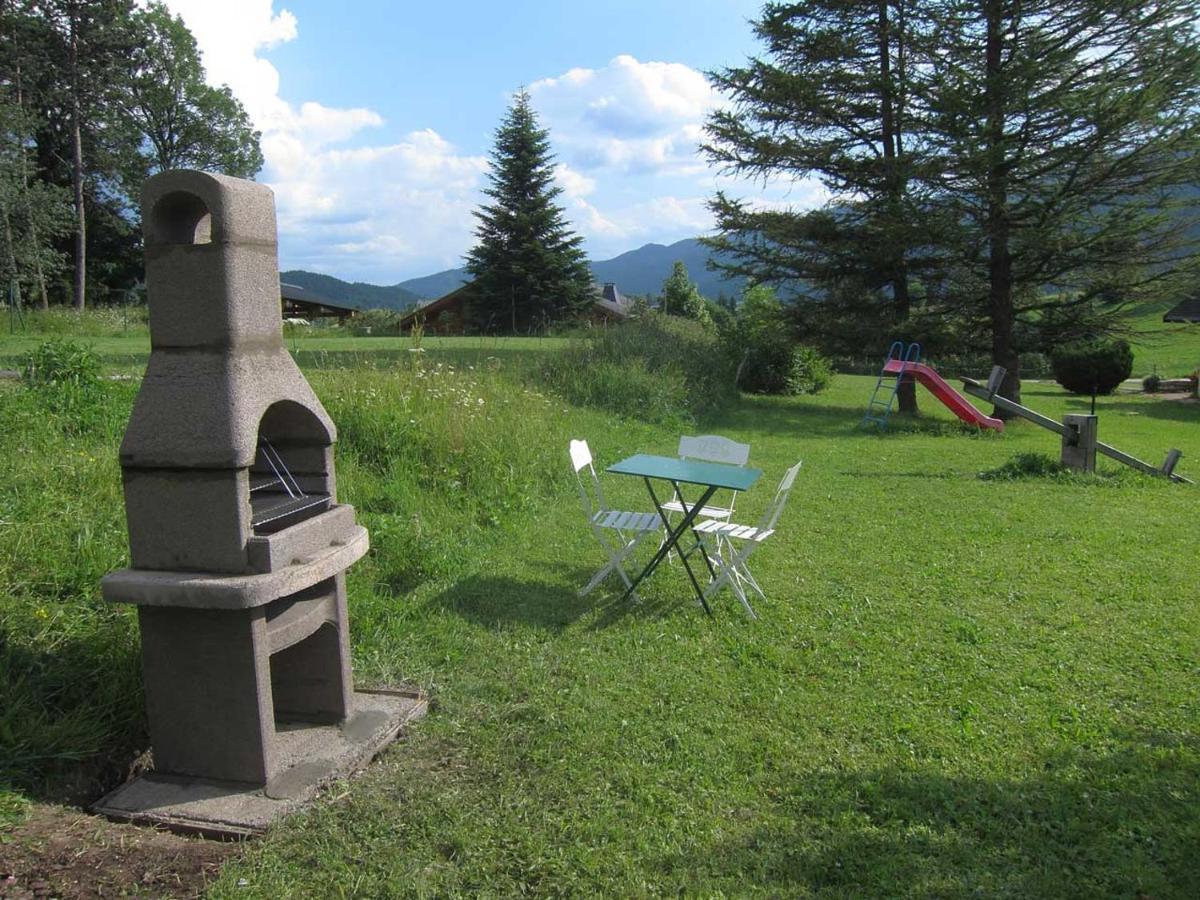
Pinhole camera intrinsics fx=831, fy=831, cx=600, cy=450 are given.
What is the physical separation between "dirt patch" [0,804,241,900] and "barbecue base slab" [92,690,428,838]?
0.07 meters

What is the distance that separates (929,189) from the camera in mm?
16656

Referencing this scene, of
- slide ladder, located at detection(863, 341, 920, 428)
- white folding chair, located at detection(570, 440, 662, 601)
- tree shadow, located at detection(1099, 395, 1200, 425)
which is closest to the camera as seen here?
white folding chair, located at detection(570, 440, 662, 601)

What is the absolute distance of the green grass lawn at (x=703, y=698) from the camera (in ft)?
9.70

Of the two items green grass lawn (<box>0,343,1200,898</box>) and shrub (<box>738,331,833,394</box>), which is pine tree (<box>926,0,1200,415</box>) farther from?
green grass lawn (<box>0,343,1200,898</box>)

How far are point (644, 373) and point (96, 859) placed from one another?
497 inches

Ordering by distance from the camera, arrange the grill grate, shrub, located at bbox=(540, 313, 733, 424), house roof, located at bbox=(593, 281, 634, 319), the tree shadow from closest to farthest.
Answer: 1. the grill grate
2. shrub, located at bbox=(540, 313, 733, 424)
3. the tree shadow
4. house roof, located at bbox=(593, 281, 634, 319)

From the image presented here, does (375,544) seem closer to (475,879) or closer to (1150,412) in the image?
(475,879)

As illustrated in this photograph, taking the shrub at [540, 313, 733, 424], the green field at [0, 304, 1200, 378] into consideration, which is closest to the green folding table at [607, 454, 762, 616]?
the green field at [0, 304, 1200, 378]

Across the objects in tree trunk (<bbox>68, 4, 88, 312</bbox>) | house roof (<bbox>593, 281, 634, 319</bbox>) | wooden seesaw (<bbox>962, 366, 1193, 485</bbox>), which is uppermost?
tree trunk (<bbox>68, 4, 88, 312</bbox>)

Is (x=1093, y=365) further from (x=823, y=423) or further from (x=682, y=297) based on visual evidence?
(x=682, y=297)

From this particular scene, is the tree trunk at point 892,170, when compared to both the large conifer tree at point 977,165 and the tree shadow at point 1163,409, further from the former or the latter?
the tree shadow at point 1163,409

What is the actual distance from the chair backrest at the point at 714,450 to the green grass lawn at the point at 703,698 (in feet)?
2.83

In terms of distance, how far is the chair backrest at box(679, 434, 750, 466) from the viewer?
6.63 m

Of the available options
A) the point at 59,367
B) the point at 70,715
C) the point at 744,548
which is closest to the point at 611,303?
the point at 59,367
